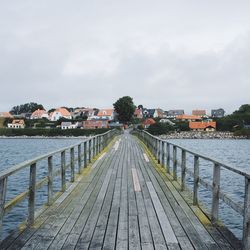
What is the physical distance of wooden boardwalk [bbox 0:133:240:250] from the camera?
555 centimetres

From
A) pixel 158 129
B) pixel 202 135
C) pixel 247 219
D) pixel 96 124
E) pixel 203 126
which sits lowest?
pixel 202 135

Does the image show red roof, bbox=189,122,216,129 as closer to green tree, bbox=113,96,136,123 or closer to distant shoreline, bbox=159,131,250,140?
distant shoreline, bbox=159,131,250,140

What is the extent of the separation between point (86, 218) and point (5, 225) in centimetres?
497

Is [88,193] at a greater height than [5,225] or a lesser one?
greater

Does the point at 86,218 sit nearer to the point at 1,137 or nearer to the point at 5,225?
the point at 5,225

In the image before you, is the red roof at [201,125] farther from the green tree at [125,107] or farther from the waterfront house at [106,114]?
the green tree at [125,107]

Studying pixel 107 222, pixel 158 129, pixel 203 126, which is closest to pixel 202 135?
pixel 203 126

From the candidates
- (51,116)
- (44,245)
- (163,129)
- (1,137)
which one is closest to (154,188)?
(44,245)

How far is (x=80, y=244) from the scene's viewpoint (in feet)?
18.0

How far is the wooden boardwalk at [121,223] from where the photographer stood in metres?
5.55

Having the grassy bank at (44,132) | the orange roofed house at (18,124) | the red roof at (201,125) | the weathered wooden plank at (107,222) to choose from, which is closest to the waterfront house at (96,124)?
the grassy bank at (44,132)

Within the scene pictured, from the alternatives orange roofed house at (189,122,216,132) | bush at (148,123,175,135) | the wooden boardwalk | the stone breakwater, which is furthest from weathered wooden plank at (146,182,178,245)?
orange roofed house at (189,122,216,132)

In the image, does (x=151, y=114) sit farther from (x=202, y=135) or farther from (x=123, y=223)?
(x=123, y=223)

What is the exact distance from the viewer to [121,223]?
6.71 m
